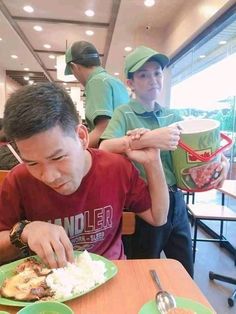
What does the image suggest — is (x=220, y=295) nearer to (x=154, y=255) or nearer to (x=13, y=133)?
(x=154, y=255)

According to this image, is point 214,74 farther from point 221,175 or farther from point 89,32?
point 221,175

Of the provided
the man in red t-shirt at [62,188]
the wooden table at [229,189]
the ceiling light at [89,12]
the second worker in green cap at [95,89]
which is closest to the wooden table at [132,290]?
the man in red t-shirt at [62,188]

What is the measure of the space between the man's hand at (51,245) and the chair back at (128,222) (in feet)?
1.28

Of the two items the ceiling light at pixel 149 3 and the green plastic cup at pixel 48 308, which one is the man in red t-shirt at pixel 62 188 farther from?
the ceiling light at pixel 149 3

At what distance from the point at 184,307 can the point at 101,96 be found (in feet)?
3.93

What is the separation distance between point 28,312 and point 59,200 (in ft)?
1.41

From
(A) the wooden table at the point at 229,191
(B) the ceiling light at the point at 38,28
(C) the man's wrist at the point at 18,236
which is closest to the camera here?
(C) the man's wrist at the point at 18,236

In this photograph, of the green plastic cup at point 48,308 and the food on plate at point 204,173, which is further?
the food on plate at point 204,173

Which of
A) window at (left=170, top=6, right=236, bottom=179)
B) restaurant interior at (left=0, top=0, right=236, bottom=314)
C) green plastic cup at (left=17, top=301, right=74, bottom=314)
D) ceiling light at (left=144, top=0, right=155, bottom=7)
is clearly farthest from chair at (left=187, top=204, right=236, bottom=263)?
ceiling light at (left=144, top=0, right=155, bottom=7)

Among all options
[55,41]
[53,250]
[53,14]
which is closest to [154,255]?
[53,250]

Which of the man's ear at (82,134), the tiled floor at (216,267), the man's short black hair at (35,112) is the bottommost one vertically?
the tiled floor at (216,267)

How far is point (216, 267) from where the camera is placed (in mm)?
2904

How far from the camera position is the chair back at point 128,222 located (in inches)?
44.9

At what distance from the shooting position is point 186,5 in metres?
4.13
